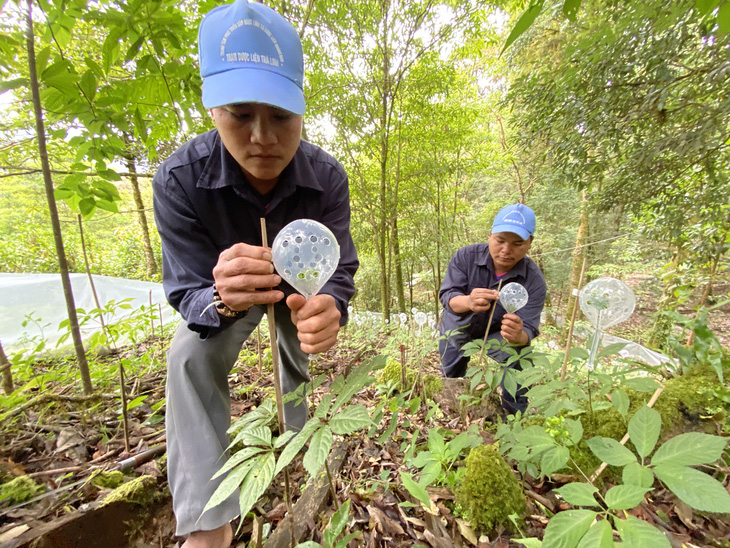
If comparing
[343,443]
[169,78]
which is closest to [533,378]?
[343,443]

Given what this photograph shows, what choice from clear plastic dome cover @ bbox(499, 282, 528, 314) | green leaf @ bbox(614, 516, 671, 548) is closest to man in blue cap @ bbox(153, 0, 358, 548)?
green leaf @ bbox(614, 516, 671, 548)

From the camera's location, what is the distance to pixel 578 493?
776mm

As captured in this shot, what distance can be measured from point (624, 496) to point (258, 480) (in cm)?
91

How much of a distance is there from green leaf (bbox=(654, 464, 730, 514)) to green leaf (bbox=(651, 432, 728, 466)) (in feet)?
0.07

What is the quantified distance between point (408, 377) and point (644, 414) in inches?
78.4

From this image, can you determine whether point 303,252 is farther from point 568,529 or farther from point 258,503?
point 258,503

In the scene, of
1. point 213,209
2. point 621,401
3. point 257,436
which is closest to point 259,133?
point 213,209

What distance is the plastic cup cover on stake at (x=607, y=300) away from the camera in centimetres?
166

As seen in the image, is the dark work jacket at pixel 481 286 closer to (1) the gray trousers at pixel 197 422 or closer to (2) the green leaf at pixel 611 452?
(2) the green leaf at pixel 611 452

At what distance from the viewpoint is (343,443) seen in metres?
1.86

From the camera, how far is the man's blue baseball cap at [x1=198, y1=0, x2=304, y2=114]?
1161 millimetres

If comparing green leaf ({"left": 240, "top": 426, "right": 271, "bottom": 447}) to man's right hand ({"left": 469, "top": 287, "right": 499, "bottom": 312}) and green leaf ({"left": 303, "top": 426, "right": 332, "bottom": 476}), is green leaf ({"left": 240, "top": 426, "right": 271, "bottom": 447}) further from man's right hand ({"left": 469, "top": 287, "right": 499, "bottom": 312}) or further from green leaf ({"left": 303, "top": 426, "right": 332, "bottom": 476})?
man's right hand ({"left": 469, "top": 287, "right": 499, "bottom": 312})

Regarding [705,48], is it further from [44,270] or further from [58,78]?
[44,270]

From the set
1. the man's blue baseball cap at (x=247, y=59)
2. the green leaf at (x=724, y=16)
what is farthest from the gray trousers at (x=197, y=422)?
the green leaf at (x=724, y=16)
